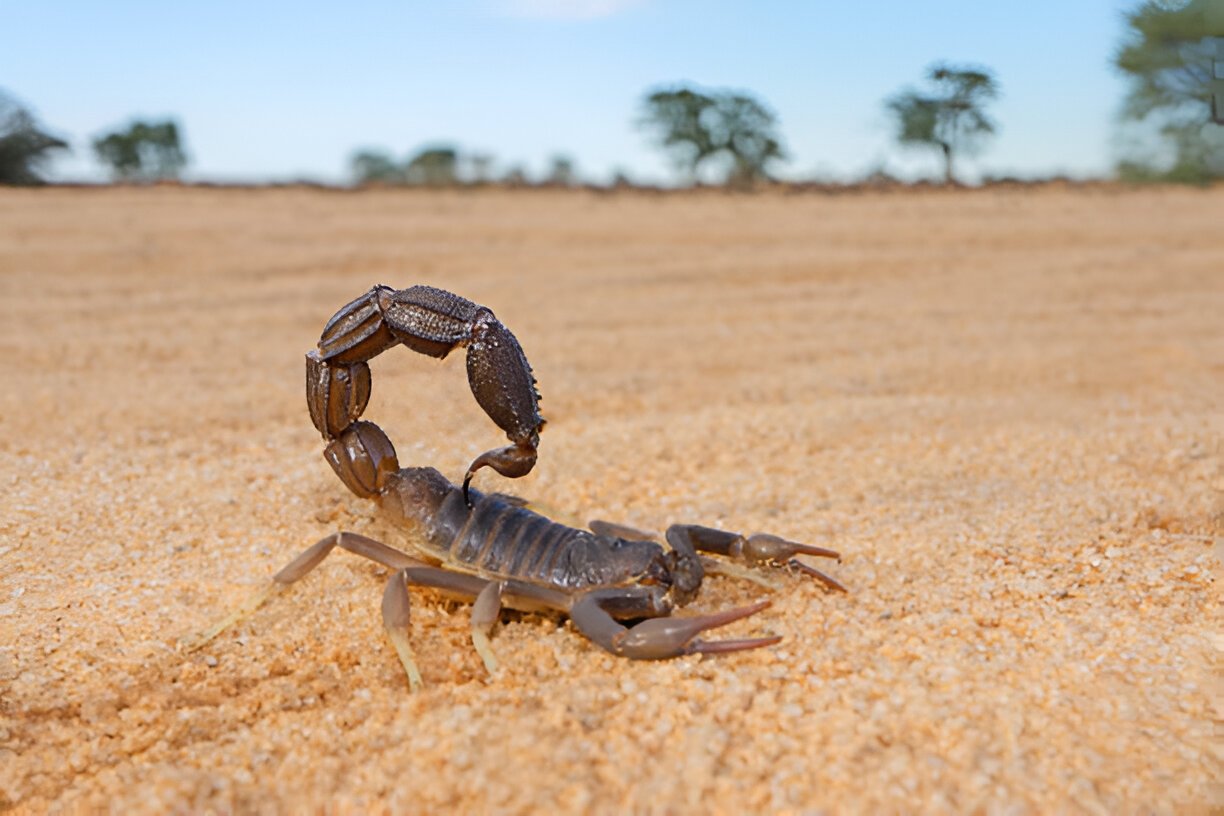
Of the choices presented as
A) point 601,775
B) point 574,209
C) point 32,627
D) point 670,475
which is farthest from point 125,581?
point 574,209

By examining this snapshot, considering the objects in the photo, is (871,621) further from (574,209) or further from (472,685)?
(574,209)

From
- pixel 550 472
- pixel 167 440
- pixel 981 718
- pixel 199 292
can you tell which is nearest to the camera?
pixel 981 718

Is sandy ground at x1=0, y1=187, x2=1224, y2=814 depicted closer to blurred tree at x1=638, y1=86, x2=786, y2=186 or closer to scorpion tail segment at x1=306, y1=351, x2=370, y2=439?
scorpion tail segment at x1=306, y1=351, x2=370, y2=439

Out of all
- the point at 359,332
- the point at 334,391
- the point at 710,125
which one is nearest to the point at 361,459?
the point at 334,391

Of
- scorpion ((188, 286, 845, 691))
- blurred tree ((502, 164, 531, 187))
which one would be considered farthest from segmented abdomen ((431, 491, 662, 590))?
blurred tree ((502, 164, 531, 187))

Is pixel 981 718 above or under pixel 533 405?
under

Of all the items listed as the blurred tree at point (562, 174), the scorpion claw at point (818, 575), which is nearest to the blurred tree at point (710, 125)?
the blurred tree at point (562, 174)
